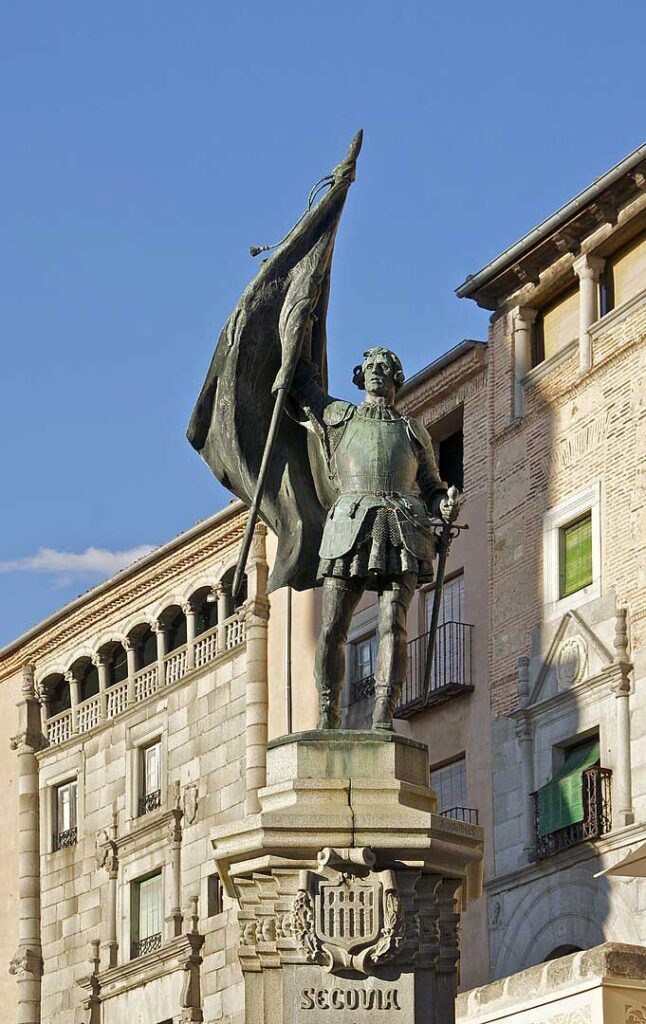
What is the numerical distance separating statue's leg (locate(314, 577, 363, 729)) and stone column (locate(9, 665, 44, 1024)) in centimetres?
3329

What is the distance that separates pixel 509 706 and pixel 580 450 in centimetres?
371

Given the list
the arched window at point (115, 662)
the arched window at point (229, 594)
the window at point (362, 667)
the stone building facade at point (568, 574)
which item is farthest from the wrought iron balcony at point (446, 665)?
the arched window at point (115, 662)

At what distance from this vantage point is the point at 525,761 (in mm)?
34938

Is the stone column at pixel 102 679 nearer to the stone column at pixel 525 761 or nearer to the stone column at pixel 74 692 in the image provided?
the stone column at pixel 74 692

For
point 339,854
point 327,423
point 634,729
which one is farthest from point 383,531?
point 634,729

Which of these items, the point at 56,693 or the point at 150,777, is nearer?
the point at 150,777

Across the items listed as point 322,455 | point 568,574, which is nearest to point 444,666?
point 568,574

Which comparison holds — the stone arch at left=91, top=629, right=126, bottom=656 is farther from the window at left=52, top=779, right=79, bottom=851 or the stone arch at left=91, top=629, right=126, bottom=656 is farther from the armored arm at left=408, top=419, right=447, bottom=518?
the armored arm at left=408, top=419, right=447, bottom=518

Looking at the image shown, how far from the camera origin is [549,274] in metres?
35.9

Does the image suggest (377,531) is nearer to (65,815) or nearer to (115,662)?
(115,662)

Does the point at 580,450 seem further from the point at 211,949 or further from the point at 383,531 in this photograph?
the point at 383,531

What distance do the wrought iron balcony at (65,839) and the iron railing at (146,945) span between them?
3.40 meters

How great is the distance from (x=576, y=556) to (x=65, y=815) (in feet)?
54.4

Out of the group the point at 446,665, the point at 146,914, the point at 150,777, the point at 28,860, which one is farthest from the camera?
the point at 28,860
